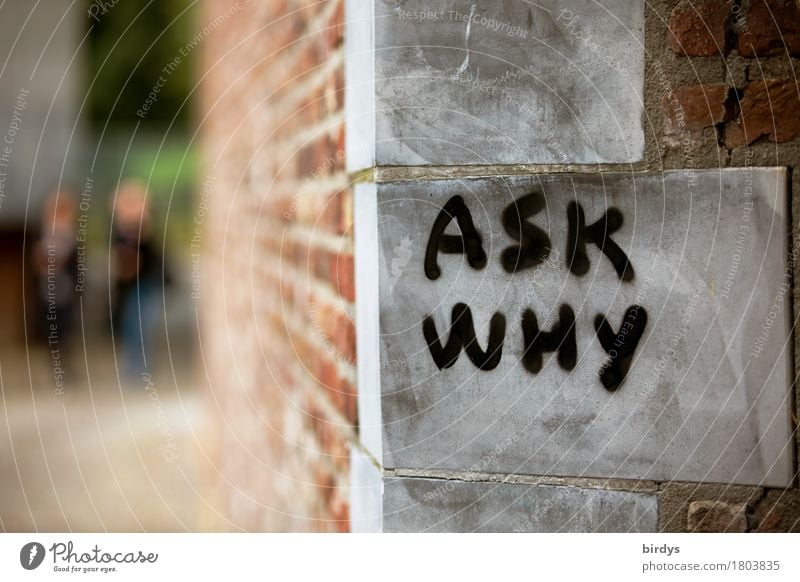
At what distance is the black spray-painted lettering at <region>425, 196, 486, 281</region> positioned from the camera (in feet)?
3.41

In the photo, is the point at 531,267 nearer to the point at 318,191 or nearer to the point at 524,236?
the point at 524,236

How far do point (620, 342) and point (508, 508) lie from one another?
28 centimetres

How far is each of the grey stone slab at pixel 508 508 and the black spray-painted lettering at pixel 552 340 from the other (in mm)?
179

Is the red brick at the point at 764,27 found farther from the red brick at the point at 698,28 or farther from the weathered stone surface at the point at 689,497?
the weathered stone surface at the point at 689,497

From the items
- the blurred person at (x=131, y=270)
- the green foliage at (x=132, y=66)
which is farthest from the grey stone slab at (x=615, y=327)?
the green foliage at (x=132, y=66)

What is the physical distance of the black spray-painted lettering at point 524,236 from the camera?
3.38ft

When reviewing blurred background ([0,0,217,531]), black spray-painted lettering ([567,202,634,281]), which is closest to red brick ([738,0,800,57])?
black spray-painted lettering ([567,202,634,281])

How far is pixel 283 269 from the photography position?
1.82 metres

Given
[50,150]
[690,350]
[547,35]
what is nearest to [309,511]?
[690,350]

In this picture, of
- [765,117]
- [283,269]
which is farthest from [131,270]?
[765,117]

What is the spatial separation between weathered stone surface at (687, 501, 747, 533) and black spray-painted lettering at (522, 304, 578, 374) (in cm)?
27

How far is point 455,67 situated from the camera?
1026 mm
